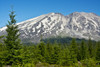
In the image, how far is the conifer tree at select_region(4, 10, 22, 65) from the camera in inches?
617

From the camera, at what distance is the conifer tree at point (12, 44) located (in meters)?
15.7

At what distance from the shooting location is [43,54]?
1374 inches

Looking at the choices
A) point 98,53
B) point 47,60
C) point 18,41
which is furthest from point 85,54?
point 18,41

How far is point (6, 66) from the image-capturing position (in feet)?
50.1

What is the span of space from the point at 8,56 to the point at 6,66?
141cm

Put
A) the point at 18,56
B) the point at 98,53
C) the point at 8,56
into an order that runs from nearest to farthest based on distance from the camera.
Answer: the point at 18,56, the point at 8,56, the point at 98,53

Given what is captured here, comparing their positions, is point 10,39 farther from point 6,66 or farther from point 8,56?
point 6,66

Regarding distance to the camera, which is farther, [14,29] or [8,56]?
[14,29]

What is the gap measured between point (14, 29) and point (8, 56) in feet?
12.4

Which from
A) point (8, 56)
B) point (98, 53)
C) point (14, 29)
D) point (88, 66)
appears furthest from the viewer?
point (98, 53)

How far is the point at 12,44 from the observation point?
634 inches

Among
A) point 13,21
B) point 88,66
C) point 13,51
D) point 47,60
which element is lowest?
point 47,60

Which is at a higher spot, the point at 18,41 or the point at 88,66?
the point at 18,41

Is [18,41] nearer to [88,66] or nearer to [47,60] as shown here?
[88,66]
